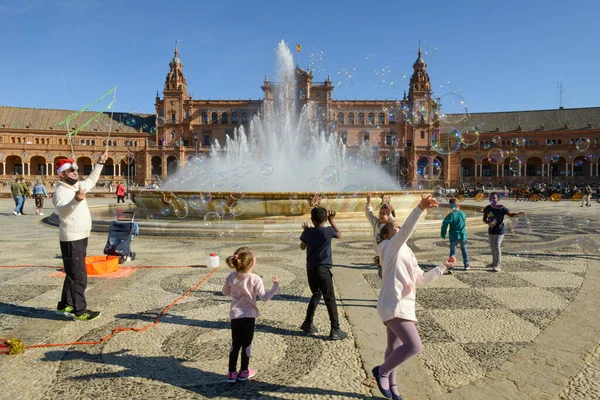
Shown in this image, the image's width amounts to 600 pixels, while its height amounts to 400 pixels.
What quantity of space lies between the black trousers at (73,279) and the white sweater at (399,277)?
11.9ft

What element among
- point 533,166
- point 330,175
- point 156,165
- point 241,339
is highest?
point 156,165

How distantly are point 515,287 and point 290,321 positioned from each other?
3725mm

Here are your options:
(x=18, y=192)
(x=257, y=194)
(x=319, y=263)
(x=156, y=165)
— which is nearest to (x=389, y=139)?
(x=156, y=165)

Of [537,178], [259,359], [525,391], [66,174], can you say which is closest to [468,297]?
[525,391]

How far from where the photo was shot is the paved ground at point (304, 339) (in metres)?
3.22

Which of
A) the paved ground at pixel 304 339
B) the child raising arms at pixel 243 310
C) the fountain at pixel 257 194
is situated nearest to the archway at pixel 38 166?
the fountain at pixel 257 194

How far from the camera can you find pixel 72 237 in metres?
4.73

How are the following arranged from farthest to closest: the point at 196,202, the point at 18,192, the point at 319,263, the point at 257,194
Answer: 1. the point at 18,192
2. the point at 196,202
3. the point at 257,194
4. the point at 319,263

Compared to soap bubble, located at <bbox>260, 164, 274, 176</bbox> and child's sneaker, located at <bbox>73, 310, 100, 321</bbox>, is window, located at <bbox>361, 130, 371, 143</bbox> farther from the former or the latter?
child's sneaker, located at <bbox>73, 310, 100, 321</bbox>

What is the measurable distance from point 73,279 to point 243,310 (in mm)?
2631

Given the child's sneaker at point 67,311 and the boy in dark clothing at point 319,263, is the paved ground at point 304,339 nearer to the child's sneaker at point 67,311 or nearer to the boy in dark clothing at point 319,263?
the child's sneaker at point 67,311

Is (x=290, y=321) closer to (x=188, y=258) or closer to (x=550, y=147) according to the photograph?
(x=188, y=258)

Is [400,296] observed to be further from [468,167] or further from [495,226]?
[468,167]

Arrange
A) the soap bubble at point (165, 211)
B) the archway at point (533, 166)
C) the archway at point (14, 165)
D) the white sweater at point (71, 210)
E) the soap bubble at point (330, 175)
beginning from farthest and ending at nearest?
the archway at point (533, 166) < the archway at point (14, 165) < the soap bubble at point (330, 175) < the soap bubble at point (165, 211) < the white sweater at point (71, 210)
